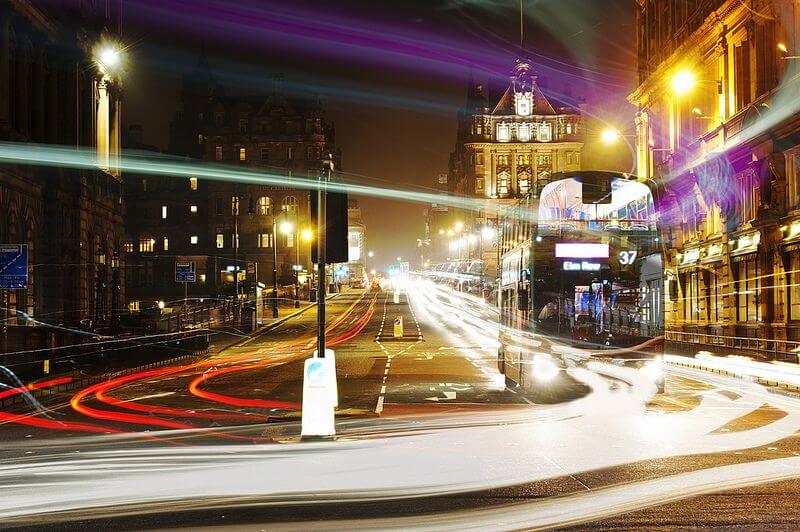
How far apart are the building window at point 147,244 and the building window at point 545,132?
6605 centimetres

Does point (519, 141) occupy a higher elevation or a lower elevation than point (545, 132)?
lower

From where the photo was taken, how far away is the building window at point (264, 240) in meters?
118

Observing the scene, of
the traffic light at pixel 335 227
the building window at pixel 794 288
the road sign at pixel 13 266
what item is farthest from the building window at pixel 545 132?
the traffic light at pixel 335 227

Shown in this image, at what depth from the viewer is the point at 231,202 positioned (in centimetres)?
11981

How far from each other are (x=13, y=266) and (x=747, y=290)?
3201 cm

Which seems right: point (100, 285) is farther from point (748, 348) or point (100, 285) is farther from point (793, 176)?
point (793, 176)

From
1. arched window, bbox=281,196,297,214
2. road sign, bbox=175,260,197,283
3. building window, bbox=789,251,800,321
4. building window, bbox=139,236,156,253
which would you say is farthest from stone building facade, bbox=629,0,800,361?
building window, bbox=139,236,156,253

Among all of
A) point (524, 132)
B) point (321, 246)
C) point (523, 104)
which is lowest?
point (321, 246)

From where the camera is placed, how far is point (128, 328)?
41.8 m

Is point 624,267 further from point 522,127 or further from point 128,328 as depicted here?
point 522,127

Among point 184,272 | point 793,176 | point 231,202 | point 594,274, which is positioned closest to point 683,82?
point 793,176

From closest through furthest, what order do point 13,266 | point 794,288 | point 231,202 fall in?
point 13,266 → point 794,288 → point 231,202

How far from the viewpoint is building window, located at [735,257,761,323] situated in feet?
130

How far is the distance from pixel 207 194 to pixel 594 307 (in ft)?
347
